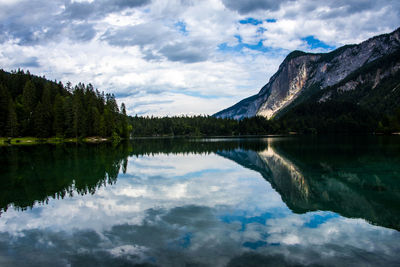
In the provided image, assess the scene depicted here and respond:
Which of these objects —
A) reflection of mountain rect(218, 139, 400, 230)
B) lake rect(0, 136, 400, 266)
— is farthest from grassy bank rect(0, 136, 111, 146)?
reflection of mountain rect(218, 139, 400, 230)

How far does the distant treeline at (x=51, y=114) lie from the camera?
109 metres

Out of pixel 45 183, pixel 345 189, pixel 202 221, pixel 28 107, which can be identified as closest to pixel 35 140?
pixel 28 107

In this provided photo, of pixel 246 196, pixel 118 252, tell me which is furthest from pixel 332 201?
pixel 118 252

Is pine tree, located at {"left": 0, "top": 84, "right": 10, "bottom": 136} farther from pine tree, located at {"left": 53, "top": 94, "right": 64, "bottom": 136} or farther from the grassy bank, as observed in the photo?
pine tree, located at {"left": 53, "top": 94, "right": 64, "bottom": 136}

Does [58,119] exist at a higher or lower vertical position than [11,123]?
higher

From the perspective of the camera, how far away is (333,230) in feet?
43.3

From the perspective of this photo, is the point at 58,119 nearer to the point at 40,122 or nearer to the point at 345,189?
the point at 40,122

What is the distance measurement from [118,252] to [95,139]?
121 meters

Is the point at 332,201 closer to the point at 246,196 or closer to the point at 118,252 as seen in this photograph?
the point at 246,196

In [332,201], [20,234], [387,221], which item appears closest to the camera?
[20,234]

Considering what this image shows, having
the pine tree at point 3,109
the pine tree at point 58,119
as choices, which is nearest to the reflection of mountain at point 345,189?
the pine tree at point 58,119

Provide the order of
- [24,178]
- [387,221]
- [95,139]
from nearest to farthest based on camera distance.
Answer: [387,221], [24,178], [95,139]

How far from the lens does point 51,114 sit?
117000 mm

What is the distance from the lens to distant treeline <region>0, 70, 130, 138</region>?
359 feet
